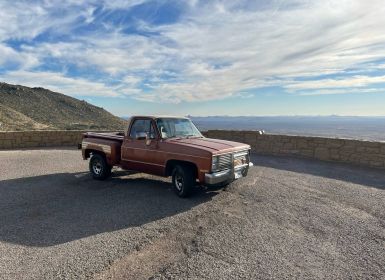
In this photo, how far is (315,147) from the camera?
12.3 meters

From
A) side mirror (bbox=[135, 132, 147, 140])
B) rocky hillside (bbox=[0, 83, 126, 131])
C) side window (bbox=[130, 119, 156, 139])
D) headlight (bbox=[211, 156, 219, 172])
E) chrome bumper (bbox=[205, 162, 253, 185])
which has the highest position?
rocky hillside (bbox=[0, 83, 126, 131])

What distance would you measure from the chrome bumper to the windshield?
5.12 ft

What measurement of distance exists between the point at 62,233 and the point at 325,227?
440 cm

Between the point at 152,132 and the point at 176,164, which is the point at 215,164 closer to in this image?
the point at 176,164

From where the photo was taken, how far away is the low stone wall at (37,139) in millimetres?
14616

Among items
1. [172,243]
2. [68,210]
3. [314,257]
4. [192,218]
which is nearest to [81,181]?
[68,210]

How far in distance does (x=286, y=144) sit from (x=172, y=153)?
295 inches

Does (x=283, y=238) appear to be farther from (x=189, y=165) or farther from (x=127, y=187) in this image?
(x=127, y=187)

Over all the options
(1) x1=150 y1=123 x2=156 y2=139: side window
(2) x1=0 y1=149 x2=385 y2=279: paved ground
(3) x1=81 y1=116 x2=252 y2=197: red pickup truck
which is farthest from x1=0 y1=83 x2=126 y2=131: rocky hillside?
(2) x1=0 y1=149 x2=385 y2=279: paved ground

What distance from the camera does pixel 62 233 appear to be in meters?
5.02

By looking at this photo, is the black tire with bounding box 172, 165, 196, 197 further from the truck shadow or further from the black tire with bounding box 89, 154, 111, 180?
the black tire with bounding box 89, 154, 111, 180

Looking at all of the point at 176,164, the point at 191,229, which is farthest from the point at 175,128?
the point at 191,229

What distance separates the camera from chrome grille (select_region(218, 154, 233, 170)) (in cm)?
679

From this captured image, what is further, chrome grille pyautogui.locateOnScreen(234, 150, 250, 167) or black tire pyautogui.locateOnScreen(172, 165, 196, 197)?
chrome grille pyautogui.locateOnScreen(234, 150, 250, 167)
